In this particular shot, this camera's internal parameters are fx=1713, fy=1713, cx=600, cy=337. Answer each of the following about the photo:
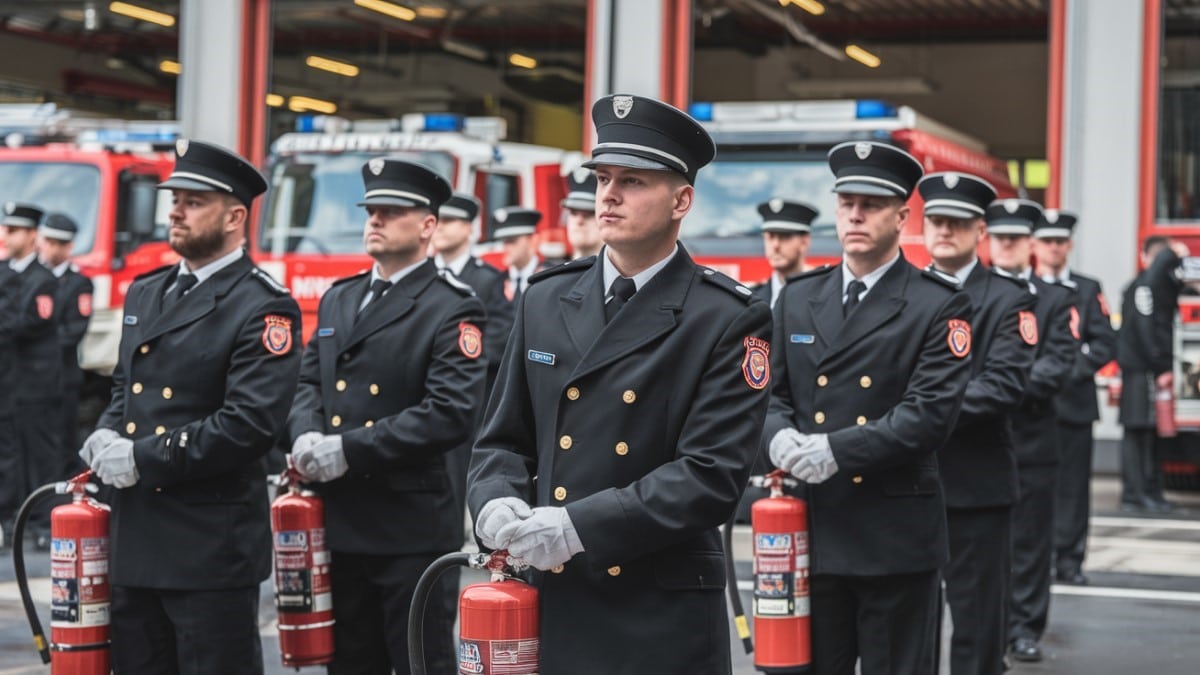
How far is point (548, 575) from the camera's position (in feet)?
12.6

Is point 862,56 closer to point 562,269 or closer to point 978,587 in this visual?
point 978,587

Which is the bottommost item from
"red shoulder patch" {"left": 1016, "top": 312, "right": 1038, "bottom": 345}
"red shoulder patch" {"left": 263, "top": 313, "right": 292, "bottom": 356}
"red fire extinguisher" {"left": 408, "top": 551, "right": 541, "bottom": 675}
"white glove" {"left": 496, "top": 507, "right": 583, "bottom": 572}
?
"red fire extinguisher" {"left": 408, "top": 551, "right": 541, "bottom": 675}

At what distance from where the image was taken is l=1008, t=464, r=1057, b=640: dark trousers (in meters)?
8.20

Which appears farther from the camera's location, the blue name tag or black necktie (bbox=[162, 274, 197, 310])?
black necktie (bbox=[162, 274, 197, 310])

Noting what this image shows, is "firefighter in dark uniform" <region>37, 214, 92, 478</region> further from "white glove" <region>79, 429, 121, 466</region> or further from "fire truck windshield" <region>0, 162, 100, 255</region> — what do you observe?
"white glove" <region>79, 429, 121, 466</region>

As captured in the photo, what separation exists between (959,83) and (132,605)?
2426cm

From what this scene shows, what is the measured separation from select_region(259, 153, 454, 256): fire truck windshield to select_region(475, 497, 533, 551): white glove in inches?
433

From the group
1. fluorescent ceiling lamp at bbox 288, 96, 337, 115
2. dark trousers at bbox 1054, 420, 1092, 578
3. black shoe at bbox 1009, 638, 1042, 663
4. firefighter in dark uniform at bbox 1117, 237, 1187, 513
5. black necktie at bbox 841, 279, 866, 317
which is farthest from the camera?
fluorescent ceiling lamp at bbox 288, 96, 337, 115

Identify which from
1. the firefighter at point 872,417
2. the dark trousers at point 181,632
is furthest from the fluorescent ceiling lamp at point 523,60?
the dark trousers at point 181,632

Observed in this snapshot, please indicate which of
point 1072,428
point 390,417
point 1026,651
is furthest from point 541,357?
point 1072,428

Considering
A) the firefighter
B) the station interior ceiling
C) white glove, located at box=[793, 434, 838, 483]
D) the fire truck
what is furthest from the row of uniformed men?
the station interior ceiling

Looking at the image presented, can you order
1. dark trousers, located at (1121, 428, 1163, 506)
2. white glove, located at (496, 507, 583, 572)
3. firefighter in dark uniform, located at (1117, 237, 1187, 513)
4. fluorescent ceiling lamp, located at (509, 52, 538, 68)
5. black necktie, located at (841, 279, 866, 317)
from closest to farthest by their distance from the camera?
white glove, located at (496, 507, 583, 572)
black necktie, located at (841, 279, 866, 317)
firefighter in dark uniform, located at (1117, 237, 1187, 513)
dark trousers, located at (1121, 428, 1163, 506)
fluorescent ceiling lamp, located at (509, 52, 538, 68)

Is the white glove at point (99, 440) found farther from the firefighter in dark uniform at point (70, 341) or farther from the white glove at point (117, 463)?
the firefighter in dark uniform at point (70, 341)

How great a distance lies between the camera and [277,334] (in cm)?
539
